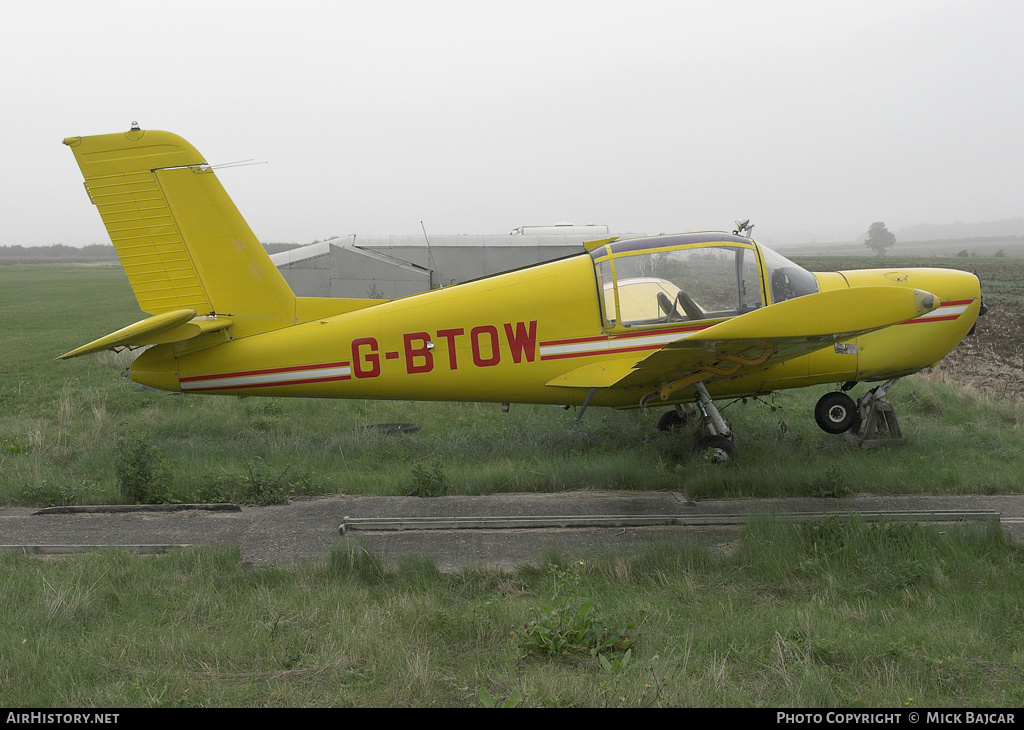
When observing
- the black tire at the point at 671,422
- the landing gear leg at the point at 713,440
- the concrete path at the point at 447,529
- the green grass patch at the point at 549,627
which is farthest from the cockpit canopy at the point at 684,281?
the green grass patch at the point at 549,627

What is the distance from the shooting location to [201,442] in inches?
382

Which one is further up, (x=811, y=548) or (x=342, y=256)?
(x=342, y=256)

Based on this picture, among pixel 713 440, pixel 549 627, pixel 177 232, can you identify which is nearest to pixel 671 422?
pixel 713 440

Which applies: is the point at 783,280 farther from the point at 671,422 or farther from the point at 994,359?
the point at 994,359

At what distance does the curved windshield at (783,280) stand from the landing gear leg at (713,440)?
4.01ft

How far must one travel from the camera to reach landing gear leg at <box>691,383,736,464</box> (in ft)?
24.4

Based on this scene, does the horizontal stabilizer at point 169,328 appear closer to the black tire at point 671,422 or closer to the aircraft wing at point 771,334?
the aircraft wing at point 771,334

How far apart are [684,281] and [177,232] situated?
543 cm

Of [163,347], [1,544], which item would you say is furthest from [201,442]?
[1,544]

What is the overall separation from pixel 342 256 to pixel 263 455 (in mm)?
12999

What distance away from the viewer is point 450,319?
7.46 m

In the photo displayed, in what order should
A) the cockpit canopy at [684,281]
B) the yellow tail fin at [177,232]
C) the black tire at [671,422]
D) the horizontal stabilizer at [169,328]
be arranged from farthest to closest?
the black tire at [671,422] < the yellow tail fin at [177,232] < the cockpit canopy at [684,281] < the horizontal stabilizer at [169,328]

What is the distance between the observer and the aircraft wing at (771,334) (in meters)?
5.83
